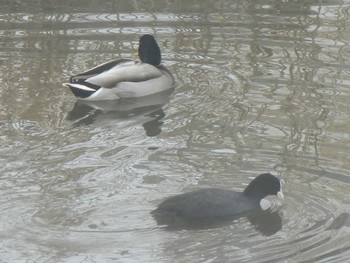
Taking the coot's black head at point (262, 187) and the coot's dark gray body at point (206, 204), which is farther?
the coot's black head at point (262, 187)

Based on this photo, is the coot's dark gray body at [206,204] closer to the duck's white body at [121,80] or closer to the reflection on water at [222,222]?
the reflection on water at [222,222]

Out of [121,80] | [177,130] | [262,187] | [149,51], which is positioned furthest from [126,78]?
[262,187]

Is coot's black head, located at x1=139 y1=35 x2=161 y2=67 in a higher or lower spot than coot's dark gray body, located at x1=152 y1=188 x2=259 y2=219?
higher

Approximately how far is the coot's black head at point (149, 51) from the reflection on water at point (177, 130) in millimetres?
270

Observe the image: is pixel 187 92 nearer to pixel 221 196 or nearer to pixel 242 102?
pixel 242 102

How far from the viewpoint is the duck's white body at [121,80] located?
13.0 m

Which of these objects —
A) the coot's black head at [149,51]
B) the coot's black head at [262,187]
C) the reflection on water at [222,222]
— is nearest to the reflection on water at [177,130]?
the reflection on water at [222,222]

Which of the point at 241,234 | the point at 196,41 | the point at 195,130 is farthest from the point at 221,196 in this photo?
the point at 196,41

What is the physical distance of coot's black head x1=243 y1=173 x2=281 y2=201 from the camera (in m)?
9.42

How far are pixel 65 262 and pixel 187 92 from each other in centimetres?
476

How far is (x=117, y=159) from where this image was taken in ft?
34.6

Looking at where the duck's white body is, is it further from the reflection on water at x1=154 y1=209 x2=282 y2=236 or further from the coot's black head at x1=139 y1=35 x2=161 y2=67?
the reflection on water at x1=154 y1=209 x2=282 y2=236

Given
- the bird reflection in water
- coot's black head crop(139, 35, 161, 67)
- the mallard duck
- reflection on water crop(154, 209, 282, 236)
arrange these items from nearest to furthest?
reflection on water crop(154, 209, 282, 236) < the bird reflection in water < the mallard duck < coot's black head crop(139, 35, 161, 67)

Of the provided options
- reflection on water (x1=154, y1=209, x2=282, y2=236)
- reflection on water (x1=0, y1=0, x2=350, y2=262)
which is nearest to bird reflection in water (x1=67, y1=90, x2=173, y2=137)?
reflection on water (x1=0, y1=0, x2=350, y2=262)
